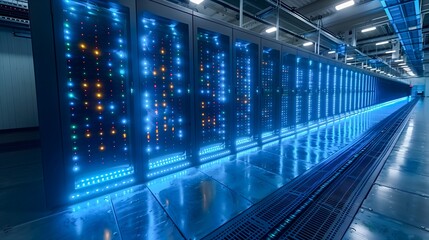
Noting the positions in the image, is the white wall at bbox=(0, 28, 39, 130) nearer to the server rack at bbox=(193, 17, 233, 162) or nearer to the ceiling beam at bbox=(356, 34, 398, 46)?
the server rack at bbox=(193, 17, 233, 162)

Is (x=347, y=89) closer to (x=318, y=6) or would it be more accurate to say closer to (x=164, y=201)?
(x=318, y=6)

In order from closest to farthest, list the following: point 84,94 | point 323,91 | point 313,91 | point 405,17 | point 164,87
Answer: point 84,94
point 164,87
point 405,17
point 313,91
point 323,91

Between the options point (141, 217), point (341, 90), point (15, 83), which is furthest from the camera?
point (341, 90)

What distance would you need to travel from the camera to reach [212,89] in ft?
11.0

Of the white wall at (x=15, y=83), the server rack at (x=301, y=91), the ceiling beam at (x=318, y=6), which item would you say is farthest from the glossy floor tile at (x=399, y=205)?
the white wall at (x=15, y=83)

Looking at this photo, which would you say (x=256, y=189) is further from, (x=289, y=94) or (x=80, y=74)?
(x=289, y=94)

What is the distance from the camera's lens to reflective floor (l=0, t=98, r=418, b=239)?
156cm

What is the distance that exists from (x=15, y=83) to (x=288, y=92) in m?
8.64

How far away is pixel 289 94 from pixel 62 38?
5189 millimetres

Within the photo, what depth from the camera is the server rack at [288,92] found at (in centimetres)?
501

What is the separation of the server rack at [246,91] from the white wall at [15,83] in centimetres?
693

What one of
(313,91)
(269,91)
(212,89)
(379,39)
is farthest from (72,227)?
(379,39)

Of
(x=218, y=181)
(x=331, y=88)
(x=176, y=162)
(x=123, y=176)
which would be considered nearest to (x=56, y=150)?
(x=123, y=176)

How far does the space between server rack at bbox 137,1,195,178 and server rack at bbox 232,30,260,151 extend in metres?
1.18
